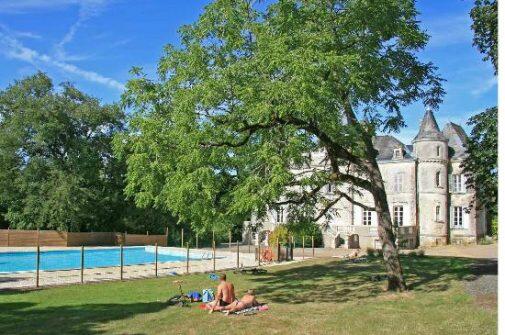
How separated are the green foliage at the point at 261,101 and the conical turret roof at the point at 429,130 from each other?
988 inches

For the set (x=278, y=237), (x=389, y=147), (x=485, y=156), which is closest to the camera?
(x=485, y=156)

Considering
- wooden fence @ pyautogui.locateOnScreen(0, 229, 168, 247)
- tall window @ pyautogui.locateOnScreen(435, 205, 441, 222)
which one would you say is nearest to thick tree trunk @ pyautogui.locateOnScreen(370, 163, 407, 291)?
tall window @ pyautogui.locateOnScreen(435, 205, 441, 222)

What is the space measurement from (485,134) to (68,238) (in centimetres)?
3629

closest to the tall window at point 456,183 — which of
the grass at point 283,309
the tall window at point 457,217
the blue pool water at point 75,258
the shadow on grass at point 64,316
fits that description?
the tall window at point 457,217

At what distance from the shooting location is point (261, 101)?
13914 mm

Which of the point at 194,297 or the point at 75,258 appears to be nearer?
the point at 194,297

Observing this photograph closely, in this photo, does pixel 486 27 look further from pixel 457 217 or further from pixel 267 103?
pixel 457 217

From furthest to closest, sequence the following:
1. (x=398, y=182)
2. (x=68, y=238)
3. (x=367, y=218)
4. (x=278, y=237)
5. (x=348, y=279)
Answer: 1. (x=367, y=218)
2. (x=68, y=238)
3. (x=398, y=182)
4. (x=278, y=237)
5. (x=348, y=279)

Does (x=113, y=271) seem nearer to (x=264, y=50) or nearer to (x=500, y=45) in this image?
(x=264, y=50)

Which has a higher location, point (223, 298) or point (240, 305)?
point (223, 298)

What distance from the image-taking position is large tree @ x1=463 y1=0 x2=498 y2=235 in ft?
53.1

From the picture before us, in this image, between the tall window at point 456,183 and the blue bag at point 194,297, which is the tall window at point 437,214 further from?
the blue bag at point 194,297

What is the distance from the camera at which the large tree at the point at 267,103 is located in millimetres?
14062

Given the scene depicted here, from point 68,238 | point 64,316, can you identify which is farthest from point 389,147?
point 64,316
